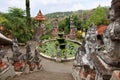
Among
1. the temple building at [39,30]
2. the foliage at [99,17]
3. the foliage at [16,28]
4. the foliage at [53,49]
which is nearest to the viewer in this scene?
the foliage at [53,49]

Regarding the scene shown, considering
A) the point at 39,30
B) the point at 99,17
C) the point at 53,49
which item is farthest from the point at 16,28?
the point at 99,17

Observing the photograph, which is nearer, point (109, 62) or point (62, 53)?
point (109, 62)

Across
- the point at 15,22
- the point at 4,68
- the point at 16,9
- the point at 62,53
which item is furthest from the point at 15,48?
the point at 16,9

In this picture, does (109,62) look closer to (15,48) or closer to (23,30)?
(15,48)

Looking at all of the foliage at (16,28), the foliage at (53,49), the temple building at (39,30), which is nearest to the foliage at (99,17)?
the temple building at (39,30)

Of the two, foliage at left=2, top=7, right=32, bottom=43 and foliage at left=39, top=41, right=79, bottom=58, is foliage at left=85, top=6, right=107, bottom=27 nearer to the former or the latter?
foliage at left=39, top=41, right=79, bottom=58

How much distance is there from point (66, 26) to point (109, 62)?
38.8 m

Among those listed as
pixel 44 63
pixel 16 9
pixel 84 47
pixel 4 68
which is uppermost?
pixel 16 9

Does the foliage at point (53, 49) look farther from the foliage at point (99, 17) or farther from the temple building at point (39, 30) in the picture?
the foliage at point (99, 17)

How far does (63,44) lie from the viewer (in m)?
28.9

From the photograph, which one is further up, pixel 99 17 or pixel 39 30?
pixel 99 17

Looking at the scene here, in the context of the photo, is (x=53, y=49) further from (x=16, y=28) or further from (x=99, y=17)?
(x=99, y=17)

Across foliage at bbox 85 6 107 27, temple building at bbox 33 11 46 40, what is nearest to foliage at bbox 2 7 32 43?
temple building at bbox 33 11 46 40

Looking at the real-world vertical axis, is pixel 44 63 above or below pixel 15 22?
below
